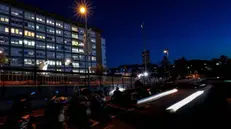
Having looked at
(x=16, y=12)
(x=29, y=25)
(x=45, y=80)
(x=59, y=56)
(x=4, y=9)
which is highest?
(x=16, y=12)

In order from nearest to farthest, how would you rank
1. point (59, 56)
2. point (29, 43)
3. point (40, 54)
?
point (29, 43) < point (40, 54) < point (59, 56)

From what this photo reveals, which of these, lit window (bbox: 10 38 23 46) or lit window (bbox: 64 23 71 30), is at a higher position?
lit window (bbox: 64 23 71 30)

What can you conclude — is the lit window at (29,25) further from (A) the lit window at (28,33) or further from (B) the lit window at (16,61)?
(B) the lit window at (16,61)

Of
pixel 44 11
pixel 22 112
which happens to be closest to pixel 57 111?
pixel 22 112

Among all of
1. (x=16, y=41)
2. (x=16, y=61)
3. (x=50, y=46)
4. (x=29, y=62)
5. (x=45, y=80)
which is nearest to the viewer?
(x=45, y=80)

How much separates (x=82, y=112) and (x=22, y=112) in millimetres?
2271

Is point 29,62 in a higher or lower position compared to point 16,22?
lower

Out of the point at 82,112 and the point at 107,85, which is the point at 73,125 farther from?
the point at 107,85

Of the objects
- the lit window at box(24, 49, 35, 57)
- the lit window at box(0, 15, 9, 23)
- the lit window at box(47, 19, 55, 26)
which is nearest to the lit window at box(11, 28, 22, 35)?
the lit window at box(0, 15, 9, 23)

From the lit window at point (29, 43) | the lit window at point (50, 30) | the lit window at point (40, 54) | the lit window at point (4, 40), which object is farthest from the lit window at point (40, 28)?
the lit window at point (4, 40)

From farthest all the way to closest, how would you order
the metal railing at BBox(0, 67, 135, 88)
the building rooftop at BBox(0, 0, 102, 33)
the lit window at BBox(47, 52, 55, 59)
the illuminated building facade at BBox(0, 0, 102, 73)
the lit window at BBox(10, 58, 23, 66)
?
the lit window at BBox(47, 52, 55, 59)
the building rooftop at BBox(0, 0, 102, 33)
the illuminated building facade at BBox(0, 0, 102, 73)
the lit window at BBox(10, 58, 23, 66)
the metal railing at BBox(0, 67, 135, 88)

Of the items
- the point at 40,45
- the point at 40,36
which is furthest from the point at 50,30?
the point at 40,45

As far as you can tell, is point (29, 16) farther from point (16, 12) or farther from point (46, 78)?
point (46, 78)

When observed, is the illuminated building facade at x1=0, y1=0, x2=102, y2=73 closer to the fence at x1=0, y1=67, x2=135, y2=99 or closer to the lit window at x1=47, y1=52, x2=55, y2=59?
the lit window at x1=47, y1=52, x2=55, y2=59
